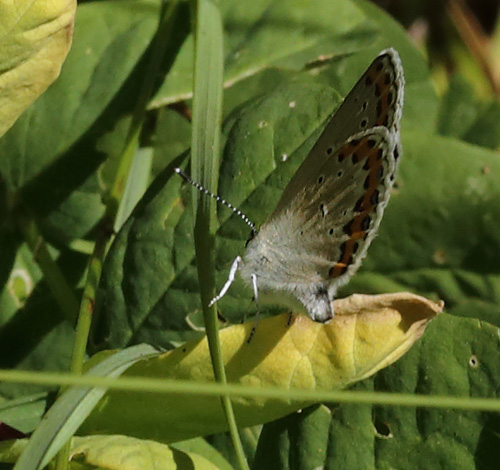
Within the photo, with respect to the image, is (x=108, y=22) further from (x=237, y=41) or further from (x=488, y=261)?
(x=488, y=261)

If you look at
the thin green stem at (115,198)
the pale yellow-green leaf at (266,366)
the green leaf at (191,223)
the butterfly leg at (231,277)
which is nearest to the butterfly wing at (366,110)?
the green leaf at (191,223)

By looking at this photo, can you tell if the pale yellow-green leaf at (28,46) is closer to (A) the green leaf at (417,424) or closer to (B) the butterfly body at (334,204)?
(B) the butterfly body at (334,204)

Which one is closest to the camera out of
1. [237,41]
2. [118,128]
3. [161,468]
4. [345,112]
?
[161,468]

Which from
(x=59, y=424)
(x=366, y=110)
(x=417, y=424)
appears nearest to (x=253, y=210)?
(x=366, y=110)

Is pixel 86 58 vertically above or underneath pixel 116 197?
above

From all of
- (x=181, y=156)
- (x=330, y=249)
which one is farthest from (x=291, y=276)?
(x=181, y=156)

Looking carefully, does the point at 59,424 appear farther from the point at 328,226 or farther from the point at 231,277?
the point at 328,226

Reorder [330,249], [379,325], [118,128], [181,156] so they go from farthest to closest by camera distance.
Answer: [118,128], [330,249], [181,156], [379,325]
